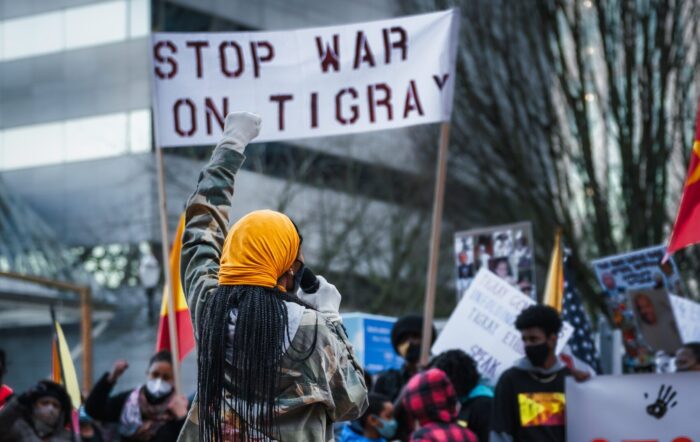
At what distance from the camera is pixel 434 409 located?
580 centimetres

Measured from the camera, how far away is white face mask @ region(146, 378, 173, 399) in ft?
24.4

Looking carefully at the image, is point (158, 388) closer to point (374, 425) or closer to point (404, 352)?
point (374, 425)

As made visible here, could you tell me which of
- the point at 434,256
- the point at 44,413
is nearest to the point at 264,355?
the point at 44,413

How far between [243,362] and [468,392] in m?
3.57

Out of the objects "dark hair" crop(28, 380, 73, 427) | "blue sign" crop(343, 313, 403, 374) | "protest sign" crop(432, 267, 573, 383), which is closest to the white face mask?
"dark hair" crop(28, 380, 73, 427)

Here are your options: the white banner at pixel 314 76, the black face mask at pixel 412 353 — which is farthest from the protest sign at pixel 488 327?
the white banner at pixel 314 76

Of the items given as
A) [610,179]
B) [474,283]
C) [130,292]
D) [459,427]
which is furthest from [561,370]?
[130,292]

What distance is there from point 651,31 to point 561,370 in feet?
38.8

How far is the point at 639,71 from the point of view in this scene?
1791 cm

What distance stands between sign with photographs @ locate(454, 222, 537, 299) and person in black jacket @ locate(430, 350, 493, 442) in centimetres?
236

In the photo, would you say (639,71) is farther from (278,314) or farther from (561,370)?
(278,314)

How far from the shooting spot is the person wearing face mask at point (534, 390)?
6.55 m

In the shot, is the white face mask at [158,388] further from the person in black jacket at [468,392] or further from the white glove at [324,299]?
the white glove at [324,299]

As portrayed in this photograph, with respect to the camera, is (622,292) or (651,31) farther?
(651,31)
